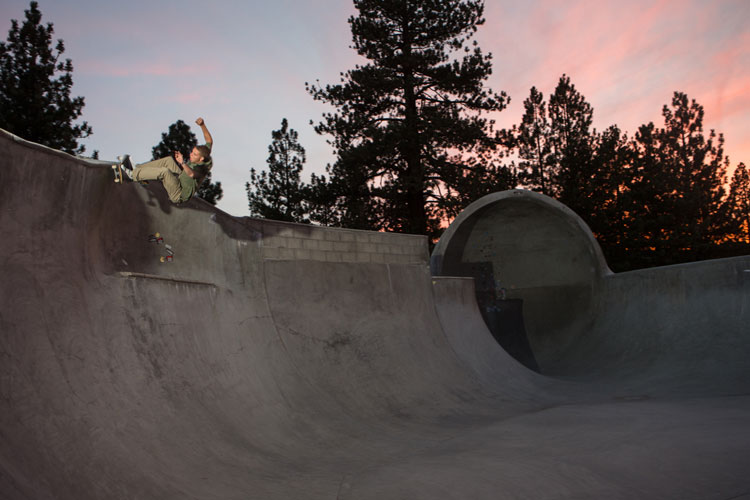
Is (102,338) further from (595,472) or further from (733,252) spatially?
(733,252)

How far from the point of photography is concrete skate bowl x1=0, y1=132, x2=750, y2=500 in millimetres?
4449

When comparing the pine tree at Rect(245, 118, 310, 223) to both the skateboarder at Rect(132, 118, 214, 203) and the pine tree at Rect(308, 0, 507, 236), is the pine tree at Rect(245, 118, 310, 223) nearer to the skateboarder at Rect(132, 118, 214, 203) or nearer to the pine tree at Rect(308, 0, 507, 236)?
the pine tree at Rect(308, 0, 507, 236)

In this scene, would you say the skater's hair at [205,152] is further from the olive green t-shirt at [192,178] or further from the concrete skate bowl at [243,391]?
the concrete skate bowl at [243,391]

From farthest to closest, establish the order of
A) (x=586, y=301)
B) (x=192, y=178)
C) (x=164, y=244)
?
(x=586, y=301) < (x=164, y=244) < (x=192, y=178)

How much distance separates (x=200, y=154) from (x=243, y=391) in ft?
9.34

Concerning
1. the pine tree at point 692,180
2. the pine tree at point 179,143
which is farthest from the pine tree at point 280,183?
the pine tree at point 692,180

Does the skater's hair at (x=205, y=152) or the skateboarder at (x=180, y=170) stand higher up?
the skater's hair at (x=205, y=152)

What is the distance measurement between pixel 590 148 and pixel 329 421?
87.0ft

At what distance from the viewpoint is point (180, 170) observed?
641 centimetres

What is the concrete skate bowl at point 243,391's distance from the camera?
445 centimetres

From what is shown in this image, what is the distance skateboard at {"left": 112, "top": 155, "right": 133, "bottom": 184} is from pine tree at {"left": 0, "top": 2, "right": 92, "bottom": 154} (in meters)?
15.3

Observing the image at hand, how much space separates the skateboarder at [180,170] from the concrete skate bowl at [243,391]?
1.44 ft

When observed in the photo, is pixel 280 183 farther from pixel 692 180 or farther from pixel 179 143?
pixel 692 180

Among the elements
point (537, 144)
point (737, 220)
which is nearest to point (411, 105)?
point (537, 144)
